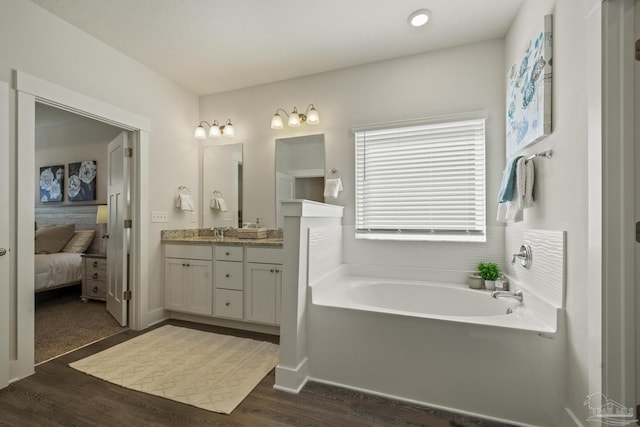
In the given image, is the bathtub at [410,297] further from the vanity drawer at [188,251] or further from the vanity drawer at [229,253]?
the vanity drawer at [188,251]

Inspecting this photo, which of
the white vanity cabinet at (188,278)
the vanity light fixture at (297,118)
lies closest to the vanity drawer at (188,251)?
the white vanity cabinet at (188,278)

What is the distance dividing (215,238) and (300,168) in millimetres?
1205

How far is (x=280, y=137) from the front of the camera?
3.08 metres

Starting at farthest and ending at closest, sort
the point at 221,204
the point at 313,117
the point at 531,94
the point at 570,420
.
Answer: the point at 221,204 → the point at 313,117 → the point at 531,94 → the point at 570,420

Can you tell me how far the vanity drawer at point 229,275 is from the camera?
2.73 meters

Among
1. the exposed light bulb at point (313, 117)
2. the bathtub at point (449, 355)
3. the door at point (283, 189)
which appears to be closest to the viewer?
the bathtub at point (449, 355)

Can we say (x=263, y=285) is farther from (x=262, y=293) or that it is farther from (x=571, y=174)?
(x=571, y=174)

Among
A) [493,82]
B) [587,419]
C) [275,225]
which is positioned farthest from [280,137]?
[587,419]

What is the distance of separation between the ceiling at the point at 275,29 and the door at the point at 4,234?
2.82 ft

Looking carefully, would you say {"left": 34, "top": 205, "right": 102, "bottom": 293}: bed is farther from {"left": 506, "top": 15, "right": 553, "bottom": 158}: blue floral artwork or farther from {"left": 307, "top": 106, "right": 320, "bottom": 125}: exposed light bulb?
{"left": 506, "top": 15, "right": 553, "bottom": 158}: blue floral artwork

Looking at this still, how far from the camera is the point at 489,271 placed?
7.41ft

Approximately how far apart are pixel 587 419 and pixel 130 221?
137 inches

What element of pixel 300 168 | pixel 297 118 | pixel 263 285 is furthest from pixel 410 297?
pixel 297 118

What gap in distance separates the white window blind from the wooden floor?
1.36 metres
